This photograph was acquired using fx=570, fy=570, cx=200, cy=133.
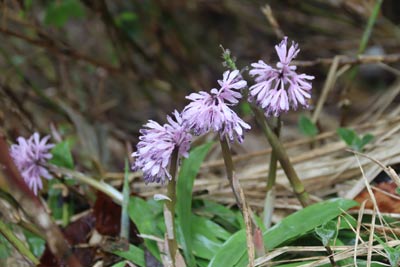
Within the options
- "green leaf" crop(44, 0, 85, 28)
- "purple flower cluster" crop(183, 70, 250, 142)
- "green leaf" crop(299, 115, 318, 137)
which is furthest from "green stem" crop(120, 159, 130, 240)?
"green leaf" crop(44, 0, 85, 28)

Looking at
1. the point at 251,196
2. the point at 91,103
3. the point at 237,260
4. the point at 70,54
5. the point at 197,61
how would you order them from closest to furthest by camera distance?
the point at 237,260 → the point at 251,196 → the point at 70,54 → the point at 91,103 → the point at 197,61

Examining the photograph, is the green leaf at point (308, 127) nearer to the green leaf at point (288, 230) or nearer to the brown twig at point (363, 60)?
the brown twig at point (363, 60)

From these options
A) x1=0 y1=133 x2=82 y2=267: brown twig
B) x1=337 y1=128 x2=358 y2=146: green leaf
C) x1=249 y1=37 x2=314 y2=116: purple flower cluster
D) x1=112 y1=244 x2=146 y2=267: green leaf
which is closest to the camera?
x1=0 y1=133 x2=82 y2=267: brown twig

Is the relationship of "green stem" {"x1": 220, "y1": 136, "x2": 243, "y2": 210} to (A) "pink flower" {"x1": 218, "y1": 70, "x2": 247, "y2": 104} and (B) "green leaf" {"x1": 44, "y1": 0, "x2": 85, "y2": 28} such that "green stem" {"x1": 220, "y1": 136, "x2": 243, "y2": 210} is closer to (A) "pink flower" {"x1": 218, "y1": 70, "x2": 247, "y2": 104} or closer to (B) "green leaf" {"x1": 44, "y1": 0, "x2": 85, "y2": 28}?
(A) "pink flower" {"x1": 218, "y1": 70, "x2": 247, "y2": 104}

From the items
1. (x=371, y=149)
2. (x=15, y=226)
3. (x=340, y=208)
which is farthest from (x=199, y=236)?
(x=371, y=149)

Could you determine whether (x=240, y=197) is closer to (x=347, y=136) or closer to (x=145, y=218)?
(x=145, y=218)

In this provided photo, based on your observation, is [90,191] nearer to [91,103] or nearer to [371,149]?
[371,149]

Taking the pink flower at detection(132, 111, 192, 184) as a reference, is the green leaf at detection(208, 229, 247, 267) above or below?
below
